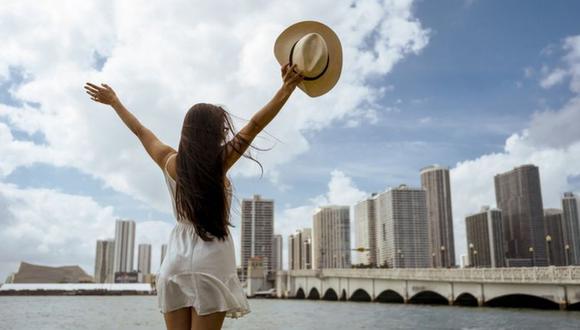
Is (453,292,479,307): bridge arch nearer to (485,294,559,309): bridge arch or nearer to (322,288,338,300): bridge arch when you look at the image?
(485,294,559,309): bridge arch

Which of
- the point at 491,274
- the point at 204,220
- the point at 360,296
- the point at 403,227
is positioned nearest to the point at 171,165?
the point at 204,220

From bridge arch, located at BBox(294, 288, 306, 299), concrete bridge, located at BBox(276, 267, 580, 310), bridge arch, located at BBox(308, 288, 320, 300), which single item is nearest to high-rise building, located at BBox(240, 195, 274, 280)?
bridge arch, located at BBox(294, 288, 306, 299)

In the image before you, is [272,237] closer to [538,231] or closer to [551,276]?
[538,231]

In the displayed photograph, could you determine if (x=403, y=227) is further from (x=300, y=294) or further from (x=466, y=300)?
(x=466, y=300)

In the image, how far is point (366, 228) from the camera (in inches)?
5925

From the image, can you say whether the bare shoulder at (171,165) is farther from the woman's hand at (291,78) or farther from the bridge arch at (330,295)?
the bridge arch at (330,295)

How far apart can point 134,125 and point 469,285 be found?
42827 mm

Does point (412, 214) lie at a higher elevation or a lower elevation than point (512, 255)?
higher

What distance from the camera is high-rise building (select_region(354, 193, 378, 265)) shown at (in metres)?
150

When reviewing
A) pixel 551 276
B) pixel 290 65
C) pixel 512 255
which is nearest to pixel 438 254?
pixel 512 255

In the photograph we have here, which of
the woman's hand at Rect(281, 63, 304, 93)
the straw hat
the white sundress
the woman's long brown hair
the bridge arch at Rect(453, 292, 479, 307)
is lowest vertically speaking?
the bridge arch at Rect(453, 292, 479, 307)

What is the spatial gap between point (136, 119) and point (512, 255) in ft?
500

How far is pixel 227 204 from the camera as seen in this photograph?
2057mm

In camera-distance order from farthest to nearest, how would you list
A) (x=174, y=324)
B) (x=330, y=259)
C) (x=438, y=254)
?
(x=438, y=254)
(x=330, y=259)
(x=174, y=324)
